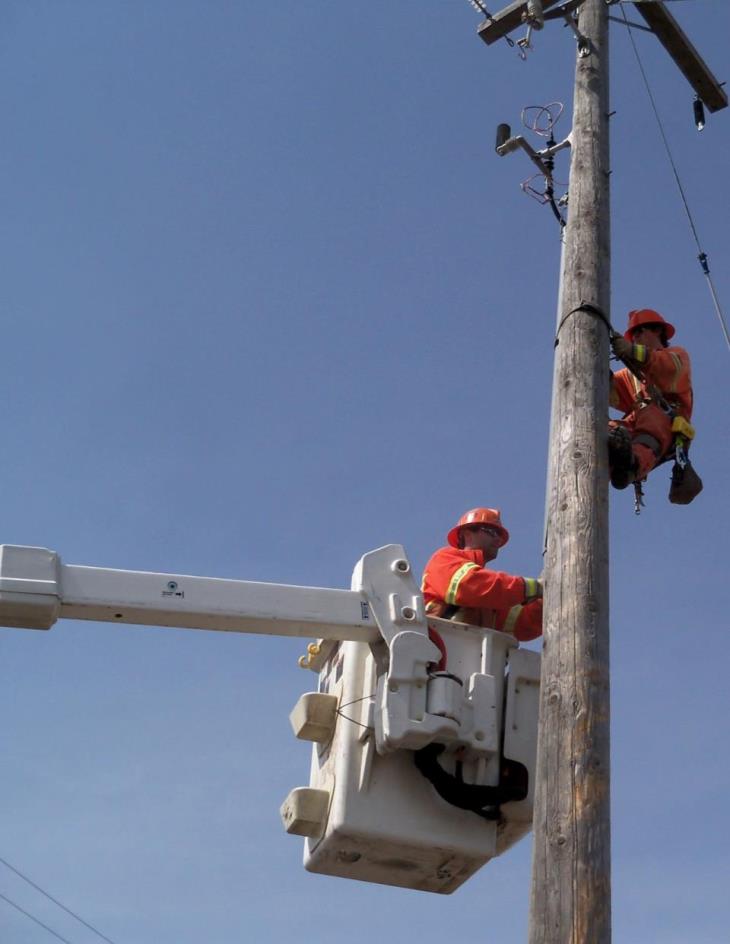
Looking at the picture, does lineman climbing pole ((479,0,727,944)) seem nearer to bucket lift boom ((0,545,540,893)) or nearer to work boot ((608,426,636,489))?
work boot ((608,426,636,489))

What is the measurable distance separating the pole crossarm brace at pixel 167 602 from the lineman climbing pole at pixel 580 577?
3.10ft

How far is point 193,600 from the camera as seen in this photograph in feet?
19.6

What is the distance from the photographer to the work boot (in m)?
6.27

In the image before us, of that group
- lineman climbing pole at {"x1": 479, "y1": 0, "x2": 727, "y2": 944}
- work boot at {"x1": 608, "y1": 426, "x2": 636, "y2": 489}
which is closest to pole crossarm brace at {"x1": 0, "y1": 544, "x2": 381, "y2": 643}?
lineman climbing pole at {"x1": 479, "y1": 0, "x2": 727, "y2": 944}

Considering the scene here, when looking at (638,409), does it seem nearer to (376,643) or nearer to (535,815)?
(376,643)

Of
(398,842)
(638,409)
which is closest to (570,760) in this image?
(398,842)

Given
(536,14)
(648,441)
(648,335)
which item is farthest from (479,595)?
(536,14)

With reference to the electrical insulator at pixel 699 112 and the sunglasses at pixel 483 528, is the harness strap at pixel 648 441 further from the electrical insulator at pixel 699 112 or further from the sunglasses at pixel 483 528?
the electrical insulator at pixel 699 112

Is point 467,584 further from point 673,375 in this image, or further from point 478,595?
point 673,375

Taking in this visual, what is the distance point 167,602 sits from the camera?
19.5 ft

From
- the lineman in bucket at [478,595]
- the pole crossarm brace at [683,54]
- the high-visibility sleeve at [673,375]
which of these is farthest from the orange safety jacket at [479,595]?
the pole crossarm brace at [683,54]

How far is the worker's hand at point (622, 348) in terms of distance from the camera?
680cm

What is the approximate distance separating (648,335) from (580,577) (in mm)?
2883

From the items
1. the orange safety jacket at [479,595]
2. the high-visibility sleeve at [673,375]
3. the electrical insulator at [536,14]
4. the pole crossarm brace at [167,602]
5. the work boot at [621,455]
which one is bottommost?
the pole crossarm brace at [167,602]
